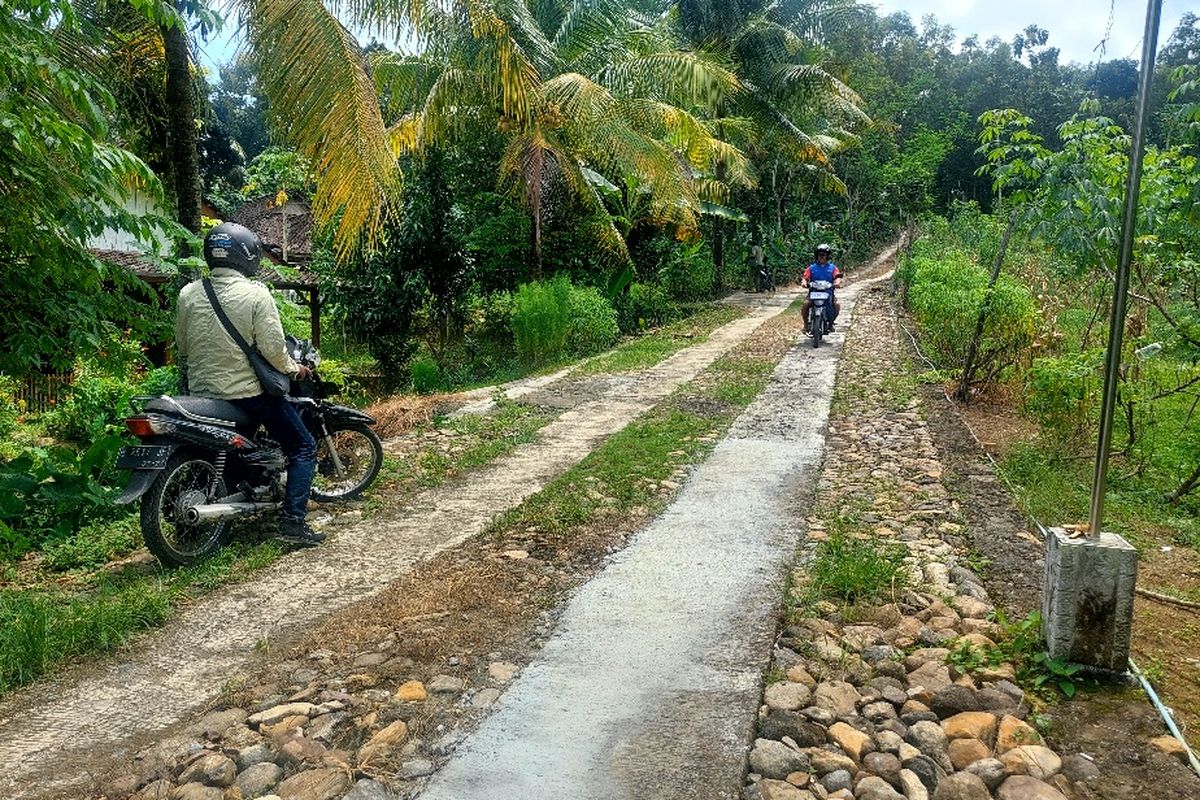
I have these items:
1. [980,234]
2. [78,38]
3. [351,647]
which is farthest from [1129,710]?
[980,234]

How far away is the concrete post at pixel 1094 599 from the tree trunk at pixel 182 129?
6483 mm

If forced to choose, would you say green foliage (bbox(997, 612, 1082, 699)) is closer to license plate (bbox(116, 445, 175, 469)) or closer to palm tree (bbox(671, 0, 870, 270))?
license plate (bbox(116, 445, 175, 469))

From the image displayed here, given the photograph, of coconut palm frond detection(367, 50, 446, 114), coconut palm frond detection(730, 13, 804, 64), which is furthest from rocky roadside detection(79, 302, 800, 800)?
coconut palm frond detection(730, 13, 804, 64)

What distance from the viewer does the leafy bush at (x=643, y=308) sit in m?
17.5

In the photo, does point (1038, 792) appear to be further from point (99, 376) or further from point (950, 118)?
point (950, 118)

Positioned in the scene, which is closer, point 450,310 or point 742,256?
point 450,310

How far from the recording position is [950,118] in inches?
1550

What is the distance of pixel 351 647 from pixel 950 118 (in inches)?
1654

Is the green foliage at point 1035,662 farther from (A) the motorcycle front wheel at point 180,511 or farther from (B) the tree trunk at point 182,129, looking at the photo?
(B) the tree trunk at point 182,129

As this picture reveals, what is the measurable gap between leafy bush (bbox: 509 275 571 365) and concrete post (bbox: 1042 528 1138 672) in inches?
415

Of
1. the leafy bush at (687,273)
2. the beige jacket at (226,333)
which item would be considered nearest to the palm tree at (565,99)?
the leafy bush at (687,273)

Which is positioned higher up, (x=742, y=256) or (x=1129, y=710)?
(x=742, y=256)

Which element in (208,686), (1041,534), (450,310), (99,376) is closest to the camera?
(208,686)

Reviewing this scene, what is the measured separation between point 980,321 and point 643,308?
10764 mm
